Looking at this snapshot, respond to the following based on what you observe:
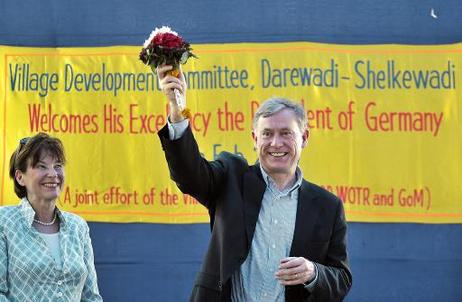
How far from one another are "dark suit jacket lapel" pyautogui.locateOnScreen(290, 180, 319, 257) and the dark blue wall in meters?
2.43

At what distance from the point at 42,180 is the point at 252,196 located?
1077mm

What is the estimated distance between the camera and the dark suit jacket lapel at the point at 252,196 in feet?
9.08

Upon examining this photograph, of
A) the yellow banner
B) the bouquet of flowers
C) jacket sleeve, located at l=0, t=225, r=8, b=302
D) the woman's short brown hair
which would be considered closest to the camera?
the bouquet of flowers

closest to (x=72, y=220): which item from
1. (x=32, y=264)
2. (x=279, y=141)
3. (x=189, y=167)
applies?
(x=32, y=264)

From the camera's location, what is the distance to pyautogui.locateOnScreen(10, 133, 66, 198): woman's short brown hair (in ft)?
11.2

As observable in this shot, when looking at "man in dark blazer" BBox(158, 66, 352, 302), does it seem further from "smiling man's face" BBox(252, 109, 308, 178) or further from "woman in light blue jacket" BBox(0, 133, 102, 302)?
"woman in light blue jacket" BBox(0, 133, 102, 302)

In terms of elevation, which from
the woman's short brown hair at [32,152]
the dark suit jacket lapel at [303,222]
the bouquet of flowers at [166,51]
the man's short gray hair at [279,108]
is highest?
the bouquet of flowers at [166,51]

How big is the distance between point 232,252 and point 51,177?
1.09 meters

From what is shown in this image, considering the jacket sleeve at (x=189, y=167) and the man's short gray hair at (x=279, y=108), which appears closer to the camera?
the jacket sleeve at (x=189, y=167)

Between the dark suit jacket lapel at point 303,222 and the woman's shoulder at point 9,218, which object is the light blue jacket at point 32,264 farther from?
the dark suit jacket lapel at point 303,222

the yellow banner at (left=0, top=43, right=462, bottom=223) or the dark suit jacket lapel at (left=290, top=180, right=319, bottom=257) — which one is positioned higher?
the yellow banner at (left=0, top=43, right=462, bottom=223)

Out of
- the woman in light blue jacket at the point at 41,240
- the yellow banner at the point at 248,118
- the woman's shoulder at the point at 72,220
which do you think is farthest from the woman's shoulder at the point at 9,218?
the yellow banner at the point at 248,118

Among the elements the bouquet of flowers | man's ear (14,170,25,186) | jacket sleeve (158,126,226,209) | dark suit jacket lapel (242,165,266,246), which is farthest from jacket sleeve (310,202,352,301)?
man's ear (14,170,25,186)

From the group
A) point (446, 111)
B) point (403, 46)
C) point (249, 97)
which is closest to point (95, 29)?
point (249, 97)
